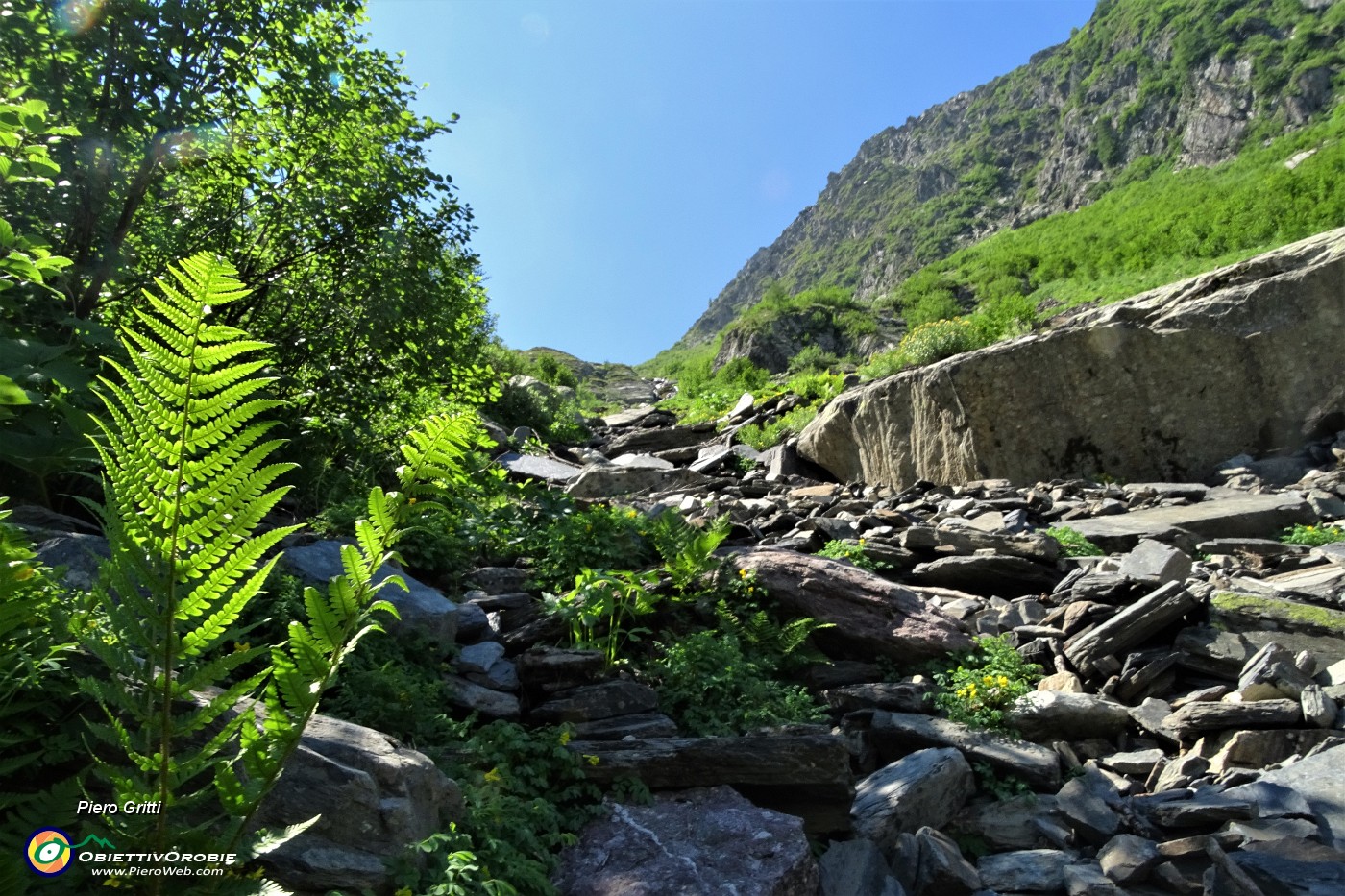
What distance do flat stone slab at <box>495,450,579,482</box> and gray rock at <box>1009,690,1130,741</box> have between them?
6.77 metres

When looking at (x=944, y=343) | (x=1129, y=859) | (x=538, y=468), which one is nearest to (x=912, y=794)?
(x=1129, y=859)

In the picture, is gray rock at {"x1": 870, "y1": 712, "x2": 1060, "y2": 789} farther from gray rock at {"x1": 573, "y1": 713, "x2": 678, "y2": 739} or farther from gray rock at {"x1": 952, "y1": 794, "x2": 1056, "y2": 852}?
gray rock at {"x1": 573, "y1": 713, "x2": 678, "y2": 739}

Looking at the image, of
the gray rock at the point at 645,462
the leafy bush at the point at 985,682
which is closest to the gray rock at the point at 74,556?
the leafy bush at the point at 985,682

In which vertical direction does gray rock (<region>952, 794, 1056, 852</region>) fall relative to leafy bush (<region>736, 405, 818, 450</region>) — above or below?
below

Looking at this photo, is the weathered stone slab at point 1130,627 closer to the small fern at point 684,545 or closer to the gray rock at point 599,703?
the small fern at point 684,545

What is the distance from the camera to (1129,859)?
3016 mm

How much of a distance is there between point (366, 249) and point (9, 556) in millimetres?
5416

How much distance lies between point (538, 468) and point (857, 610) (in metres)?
6.28

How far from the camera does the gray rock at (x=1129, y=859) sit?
2.97m

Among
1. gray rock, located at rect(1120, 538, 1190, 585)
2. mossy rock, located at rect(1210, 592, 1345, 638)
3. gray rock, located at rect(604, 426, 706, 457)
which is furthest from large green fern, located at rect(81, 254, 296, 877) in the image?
gray rock, located at rect(604, 426, 706, 457)

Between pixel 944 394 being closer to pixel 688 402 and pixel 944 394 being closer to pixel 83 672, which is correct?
pixel 83 672

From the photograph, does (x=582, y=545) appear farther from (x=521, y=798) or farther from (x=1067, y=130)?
(x=1067, y=130)

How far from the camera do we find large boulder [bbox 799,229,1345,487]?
8.08 m

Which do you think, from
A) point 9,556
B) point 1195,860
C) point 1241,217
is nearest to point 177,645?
point 9,556
